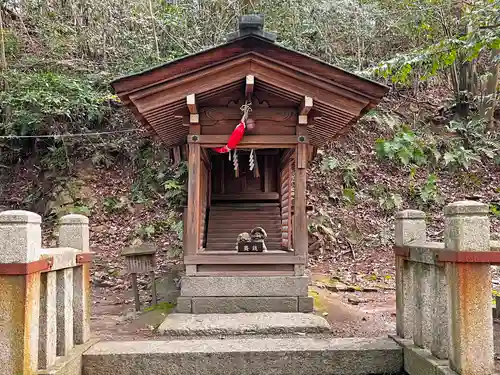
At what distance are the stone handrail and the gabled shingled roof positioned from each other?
3.06 meters

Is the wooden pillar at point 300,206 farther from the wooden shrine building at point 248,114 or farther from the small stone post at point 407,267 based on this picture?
the small stone post at point 407,267

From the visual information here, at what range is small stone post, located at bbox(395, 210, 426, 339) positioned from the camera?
4.77 m

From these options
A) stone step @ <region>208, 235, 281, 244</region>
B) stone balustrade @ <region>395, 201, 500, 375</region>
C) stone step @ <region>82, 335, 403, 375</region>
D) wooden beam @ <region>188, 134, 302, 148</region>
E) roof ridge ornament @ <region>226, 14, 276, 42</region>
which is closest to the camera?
stone balustrade @ <region>395, 201, 500, 375</region>

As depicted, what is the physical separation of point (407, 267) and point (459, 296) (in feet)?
4.21

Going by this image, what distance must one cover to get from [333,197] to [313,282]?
4.87 metres

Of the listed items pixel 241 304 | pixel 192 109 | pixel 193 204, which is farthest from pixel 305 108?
pixel 241 304

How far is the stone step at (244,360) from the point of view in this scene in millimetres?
4629

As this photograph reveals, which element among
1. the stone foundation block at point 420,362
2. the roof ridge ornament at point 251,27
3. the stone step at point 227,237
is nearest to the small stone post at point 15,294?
the stone foundation block at point 420,362

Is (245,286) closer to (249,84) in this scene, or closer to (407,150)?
(249,84)

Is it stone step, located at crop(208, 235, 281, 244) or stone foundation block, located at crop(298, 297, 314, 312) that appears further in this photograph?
stone step, located at crop(208, 235, 281, 244)

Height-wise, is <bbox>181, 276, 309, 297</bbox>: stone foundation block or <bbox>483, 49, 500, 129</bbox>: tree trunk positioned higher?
<bbox>483, 49, 500, 129</bbox>: tree trunk

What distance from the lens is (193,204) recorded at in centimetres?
718

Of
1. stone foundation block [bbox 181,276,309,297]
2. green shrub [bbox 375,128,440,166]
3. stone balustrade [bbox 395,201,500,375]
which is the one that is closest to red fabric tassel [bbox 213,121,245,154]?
stone foundation block [bbox 181,276,309,297]

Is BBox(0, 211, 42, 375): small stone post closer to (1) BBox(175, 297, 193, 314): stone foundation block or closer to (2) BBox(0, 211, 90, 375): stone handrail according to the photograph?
(2) BBox(0, 211, 90, 375): stone handrail
